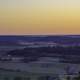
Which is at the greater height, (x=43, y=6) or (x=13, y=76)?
(x=43, y=6)

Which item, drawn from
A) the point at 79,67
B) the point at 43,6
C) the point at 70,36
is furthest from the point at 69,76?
the point at 43,6

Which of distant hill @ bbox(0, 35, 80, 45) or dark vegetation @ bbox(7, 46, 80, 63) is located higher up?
distant hill @ bbox(0, 35, 80, 45)

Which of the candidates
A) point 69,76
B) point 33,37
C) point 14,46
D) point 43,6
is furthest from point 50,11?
point 69,76

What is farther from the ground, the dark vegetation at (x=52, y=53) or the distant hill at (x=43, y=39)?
the distant hill at (x=43, y=39)

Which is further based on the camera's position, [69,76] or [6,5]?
[6,5]

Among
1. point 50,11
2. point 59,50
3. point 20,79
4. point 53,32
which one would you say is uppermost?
point 50,11

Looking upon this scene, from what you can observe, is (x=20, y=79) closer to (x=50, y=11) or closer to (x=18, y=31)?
(x=18, y=31)

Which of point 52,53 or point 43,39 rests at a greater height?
point 43,39
